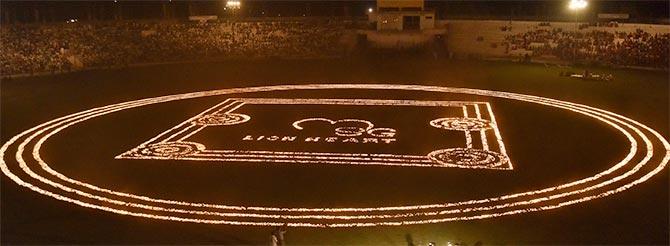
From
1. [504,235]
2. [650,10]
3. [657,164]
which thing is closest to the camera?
[504,235]

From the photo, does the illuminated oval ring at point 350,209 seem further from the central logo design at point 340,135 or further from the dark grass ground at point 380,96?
the central logo design at point 340,135

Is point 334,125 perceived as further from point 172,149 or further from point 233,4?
point 233,4

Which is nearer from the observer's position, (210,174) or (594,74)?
(210,174)

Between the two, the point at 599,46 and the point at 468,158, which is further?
the point at 599,46

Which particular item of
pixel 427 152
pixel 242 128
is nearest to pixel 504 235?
pixel 427 152

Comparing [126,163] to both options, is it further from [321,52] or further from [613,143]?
[321,52]

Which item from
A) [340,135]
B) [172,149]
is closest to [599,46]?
[340,135]

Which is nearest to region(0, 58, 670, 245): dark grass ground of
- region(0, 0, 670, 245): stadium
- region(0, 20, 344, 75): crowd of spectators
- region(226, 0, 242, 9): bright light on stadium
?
region(0, 0, 670, 245): stadium
